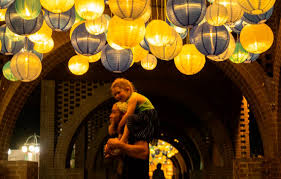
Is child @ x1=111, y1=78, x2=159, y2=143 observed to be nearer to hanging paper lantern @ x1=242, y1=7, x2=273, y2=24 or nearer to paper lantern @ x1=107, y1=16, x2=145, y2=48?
paper lantern @ x1=107, y1=16, x2=145, y2=48

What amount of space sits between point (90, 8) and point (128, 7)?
64cm

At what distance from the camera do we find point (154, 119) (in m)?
3.51

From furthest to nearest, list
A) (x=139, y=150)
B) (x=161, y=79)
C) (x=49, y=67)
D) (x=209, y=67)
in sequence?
1. (x=161, y=79)
2. (x=209, y=67)
3. (x=49, y=67)
4. (x=139, y=150)

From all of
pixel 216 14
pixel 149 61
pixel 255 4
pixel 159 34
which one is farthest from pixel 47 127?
pixel 255 4

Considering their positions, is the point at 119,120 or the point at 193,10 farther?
the point at 193,10

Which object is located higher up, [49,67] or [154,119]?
[49,67]

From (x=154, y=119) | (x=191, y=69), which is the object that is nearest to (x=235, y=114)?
(x=191, y=69)

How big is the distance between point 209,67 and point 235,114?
2.67 m

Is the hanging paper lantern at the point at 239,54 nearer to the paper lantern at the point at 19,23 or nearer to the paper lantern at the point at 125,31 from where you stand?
the paper lantern at the point at 125,31

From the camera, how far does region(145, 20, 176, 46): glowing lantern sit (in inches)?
206

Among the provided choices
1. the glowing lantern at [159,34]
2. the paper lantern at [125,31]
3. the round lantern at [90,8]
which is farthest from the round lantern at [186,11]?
the round lantern at [90,8]

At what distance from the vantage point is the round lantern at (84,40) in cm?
571

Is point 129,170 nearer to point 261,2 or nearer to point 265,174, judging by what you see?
point 261,2

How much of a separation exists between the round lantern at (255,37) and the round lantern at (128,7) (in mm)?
1502
